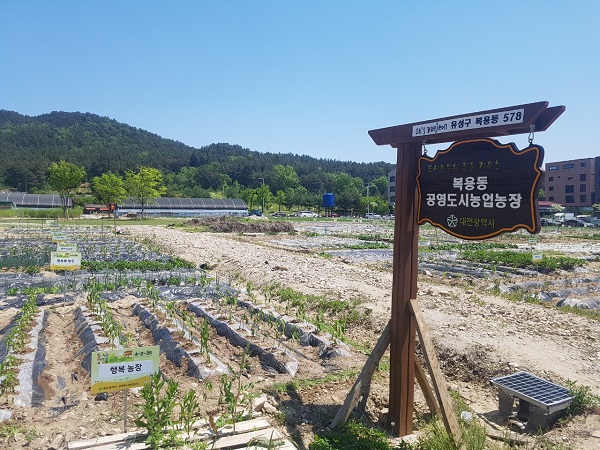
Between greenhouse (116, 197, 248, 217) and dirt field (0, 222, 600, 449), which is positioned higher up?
greenhouse (116, 197, 248, 217)

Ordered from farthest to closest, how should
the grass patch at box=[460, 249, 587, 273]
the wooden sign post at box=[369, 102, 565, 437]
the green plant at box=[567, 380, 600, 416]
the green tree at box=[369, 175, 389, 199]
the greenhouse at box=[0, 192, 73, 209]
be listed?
the green tree at box=[369, 175, 389, 199]
the greenhouse at box=[0, 192, 73, 209]
the grass patch at box=[460, 249, 587, 273]
the green plant at box=[567, 380, 600, 416]
the wooden sign post at box=[369, 102, 565, 437]

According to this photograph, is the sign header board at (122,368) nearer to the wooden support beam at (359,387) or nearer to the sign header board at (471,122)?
the wooden support beam at (359,387)

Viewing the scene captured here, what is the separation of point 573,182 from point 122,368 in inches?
3139

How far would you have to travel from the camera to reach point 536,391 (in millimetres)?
4941

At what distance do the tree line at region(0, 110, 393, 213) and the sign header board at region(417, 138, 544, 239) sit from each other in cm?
4997

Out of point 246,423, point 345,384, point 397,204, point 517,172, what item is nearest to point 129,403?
point 246,423

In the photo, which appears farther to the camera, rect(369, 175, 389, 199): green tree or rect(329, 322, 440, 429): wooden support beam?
rect(369, 175, 389, 199): green tree

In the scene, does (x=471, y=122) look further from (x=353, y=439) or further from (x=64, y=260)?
(x=64, y=260)

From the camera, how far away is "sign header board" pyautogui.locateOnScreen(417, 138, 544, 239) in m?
3.59

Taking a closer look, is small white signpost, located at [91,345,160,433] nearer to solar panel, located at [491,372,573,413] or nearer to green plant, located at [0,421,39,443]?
green plant, located at [0,421,39,443]

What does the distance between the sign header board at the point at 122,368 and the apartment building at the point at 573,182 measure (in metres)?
76.6

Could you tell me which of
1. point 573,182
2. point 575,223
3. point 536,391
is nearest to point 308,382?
point 536,391

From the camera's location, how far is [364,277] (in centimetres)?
1386

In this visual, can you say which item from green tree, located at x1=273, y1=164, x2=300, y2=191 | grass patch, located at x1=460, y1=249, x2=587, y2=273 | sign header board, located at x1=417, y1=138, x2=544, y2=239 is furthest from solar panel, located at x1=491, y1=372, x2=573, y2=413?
green tree, located at x1=273, y1=164, x2=300, y2=191
